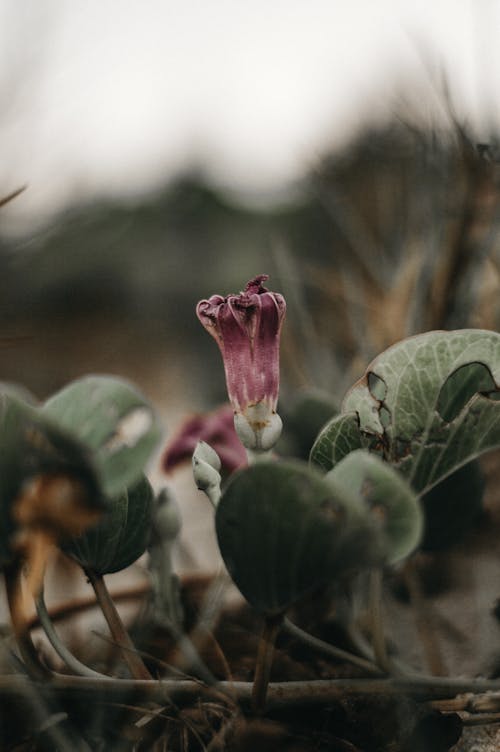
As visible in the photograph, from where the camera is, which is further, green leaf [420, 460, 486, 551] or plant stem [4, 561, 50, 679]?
green leaf [420, 460, 486, 551]

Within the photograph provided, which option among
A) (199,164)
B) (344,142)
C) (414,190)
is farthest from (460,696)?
(199,164)

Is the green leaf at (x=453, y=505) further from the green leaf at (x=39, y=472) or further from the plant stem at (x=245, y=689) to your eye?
the green leaf at (x=39, y=472)

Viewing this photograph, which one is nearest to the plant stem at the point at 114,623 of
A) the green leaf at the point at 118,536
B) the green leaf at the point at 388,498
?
the green leaf at the point at 118,536

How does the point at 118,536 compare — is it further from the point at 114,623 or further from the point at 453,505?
the point at 453,505

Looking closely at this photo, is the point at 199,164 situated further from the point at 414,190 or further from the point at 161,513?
the point at 161,513

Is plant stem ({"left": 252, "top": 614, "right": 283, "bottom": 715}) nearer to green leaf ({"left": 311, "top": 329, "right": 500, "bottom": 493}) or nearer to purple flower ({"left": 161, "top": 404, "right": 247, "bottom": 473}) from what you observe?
green leaf ({"left": 311, "top": 329, "right": 500, "bottom": 493})

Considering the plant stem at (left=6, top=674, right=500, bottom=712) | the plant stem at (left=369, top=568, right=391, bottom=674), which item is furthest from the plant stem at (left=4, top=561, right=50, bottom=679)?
the plant stem at (left=369, top=568, right=391, bottom=674)
